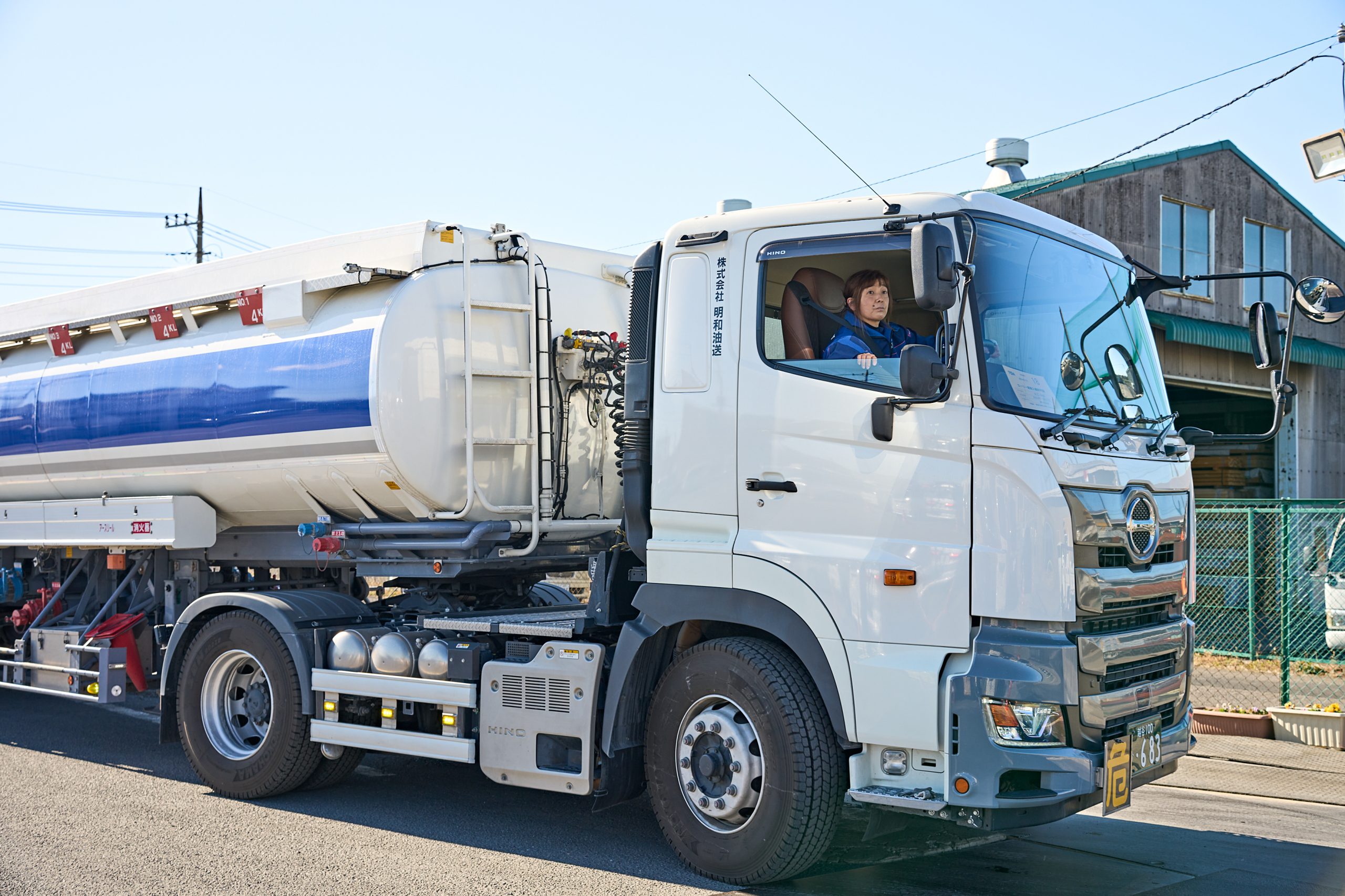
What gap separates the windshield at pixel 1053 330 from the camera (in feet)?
17.9

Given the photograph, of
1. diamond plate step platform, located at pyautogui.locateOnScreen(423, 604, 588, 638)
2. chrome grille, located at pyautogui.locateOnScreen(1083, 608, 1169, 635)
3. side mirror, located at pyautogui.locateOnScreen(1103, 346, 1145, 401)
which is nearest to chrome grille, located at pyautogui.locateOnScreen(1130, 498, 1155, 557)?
chrome grille, located at pyautogui.locateOnScreen(1083, 608, 1169, 635)

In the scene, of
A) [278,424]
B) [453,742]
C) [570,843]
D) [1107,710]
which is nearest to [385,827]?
[453,742]

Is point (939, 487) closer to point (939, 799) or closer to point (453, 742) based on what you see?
point (939, 799)

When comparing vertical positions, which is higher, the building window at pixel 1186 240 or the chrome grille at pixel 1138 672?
the building window at pixel 1186 240

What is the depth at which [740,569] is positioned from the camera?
233 inches

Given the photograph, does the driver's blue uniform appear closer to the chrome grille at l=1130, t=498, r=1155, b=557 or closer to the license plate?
the chrome grille at l=1130, t=498, r=1155, b=557

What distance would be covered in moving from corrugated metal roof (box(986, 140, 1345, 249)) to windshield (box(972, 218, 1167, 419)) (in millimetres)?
10495

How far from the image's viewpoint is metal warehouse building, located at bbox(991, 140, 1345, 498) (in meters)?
18.6

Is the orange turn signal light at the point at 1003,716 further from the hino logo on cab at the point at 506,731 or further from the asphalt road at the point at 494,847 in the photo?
the hino logo on cab at the point at 506,731

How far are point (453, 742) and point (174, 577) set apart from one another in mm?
3551

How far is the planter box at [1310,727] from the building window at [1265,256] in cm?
1274

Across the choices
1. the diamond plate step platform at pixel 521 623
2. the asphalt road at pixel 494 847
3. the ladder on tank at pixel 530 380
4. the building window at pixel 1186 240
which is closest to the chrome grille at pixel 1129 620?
the asphalt road at pixel 494 847

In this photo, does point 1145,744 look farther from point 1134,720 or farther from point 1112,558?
point 1112,558

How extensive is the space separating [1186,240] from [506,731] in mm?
17175
